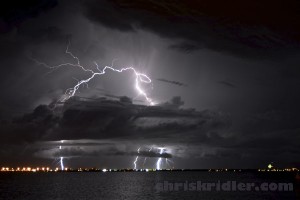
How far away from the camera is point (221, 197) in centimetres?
7450

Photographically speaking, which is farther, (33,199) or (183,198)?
(33,199)

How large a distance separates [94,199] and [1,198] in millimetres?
18515

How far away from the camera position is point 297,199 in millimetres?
71375

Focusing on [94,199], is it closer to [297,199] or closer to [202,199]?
[202,199]

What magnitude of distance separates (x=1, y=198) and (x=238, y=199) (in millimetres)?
43546

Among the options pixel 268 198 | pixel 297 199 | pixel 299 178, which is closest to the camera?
pixel 297 199

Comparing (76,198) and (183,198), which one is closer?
(183,198)

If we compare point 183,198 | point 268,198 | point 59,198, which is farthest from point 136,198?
point 268,198

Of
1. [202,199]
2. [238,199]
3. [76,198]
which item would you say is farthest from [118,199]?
[238,199]

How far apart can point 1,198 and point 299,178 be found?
6154cm

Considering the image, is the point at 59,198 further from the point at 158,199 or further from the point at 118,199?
the point at 158,199

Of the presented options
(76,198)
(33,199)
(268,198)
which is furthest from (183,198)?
(33,199)

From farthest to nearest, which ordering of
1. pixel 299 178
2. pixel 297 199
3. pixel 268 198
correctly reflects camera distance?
1. pixel 299 178
2. pixel 268 198
3. pixel 297 199

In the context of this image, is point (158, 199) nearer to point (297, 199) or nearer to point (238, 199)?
point (238, 199)
